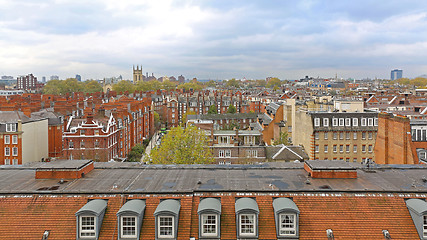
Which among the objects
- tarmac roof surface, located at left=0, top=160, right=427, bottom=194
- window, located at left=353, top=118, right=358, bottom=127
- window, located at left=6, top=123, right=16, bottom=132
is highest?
window, located at left=353, top=118, right=358, bottom=127

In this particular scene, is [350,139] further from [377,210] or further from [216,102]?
[216,102]

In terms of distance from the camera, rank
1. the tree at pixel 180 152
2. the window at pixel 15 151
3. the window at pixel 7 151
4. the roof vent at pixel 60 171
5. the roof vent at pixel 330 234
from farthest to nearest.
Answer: the window at pixel 15 151 < the window at pixel 7 151 < the tree at pixel 180 152 < the roof vent at pixel 60 171 < the roof vent at pixel 330 234

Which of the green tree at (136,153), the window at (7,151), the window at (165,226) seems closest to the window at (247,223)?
the window at (165,226)

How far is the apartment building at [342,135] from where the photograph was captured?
147 ft

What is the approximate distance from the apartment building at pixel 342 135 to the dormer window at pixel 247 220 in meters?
31.6

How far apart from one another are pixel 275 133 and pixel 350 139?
1534 cm

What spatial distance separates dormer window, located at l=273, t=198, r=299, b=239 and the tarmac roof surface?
5.36 feet

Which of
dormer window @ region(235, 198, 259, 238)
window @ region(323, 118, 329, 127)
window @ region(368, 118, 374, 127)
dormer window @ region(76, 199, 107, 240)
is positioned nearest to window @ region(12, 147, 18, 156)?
dormer window @ region(76, 199, 107, 240)

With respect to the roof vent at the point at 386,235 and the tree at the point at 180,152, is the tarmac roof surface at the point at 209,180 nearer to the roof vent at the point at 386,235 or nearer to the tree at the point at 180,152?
the roof vent at the point at 386,235

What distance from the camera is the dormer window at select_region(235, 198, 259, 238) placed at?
1498cm

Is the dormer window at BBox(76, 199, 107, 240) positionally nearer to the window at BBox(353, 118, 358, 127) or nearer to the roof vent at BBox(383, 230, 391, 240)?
the roof vent at BBox(383, 230, 391, 240)

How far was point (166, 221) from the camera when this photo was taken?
594 inches

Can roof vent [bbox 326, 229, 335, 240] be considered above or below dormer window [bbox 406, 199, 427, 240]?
below

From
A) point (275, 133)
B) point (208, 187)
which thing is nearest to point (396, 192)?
point (208, 187)
